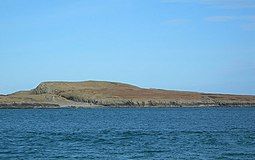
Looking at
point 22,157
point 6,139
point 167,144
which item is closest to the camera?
point 22,157

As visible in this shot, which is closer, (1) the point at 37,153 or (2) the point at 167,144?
(1) the point at 37,153

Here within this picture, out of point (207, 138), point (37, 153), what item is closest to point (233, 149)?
point (207, 138)

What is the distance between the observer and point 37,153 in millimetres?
44688

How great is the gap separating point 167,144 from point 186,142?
2987 mm

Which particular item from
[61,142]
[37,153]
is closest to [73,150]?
[37,153]

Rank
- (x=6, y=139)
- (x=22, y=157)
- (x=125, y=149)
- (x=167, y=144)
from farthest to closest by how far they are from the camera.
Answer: (x=6, y=139), (x=167, y=144), (x=125, y=149), (x=22, y=157)

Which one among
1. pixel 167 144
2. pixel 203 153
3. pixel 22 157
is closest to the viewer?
pixel 22 157

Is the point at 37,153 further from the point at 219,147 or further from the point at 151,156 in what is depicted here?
the point at 219,147

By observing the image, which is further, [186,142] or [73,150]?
[186,142]

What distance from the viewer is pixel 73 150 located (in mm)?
46969

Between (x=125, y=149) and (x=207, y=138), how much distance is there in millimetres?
14995

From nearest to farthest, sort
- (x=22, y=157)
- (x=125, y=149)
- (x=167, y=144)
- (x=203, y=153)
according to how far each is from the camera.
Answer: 1. (x=22, y=157)
2. (x=203, y=153)
3. (x=125, y=149)
4. (x=167, y=144)

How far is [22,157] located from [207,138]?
985 inches

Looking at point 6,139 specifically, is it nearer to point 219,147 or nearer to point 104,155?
point 104,155
